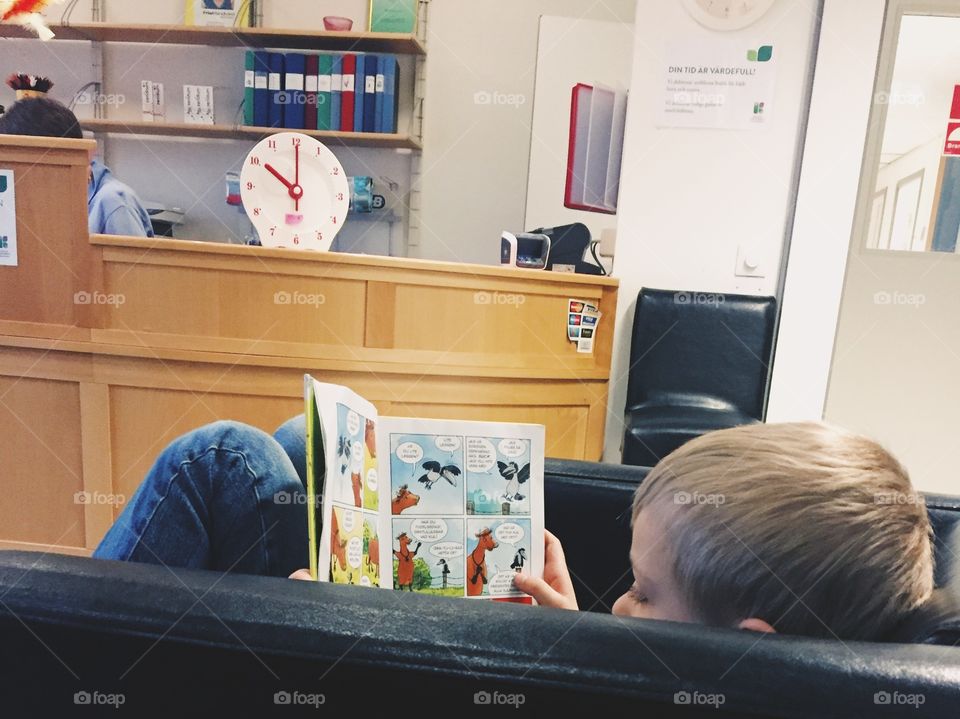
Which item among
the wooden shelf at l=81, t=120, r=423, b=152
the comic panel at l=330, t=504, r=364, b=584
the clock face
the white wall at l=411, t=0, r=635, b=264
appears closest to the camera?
the comic panel at l=330, t=504, r=364, b=584

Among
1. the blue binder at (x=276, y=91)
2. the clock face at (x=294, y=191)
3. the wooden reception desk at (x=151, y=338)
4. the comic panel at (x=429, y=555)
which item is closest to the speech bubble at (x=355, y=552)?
the comic panel at (x=429, y=555)

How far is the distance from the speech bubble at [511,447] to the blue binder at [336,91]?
310cm

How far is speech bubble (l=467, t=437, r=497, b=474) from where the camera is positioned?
1.00 meters

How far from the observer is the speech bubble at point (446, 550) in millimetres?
979

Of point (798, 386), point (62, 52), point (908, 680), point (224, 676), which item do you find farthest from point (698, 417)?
point (62, 52)

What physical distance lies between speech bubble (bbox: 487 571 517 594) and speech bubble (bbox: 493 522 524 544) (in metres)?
0.05

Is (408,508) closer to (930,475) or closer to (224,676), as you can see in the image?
(224,676)

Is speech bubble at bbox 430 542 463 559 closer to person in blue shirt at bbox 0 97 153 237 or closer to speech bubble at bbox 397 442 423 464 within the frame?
speech bubble at bbox 397 442 423 464

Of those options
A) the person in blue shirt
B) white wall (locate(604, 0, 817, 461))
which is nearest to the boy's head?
white wall (locate(604, 0, 817, 461))

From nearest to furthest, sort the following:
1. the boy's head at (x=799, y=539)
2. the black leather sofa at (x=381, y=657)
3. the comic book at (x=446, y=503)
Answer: the black leather sofa at (x=381, y=657)
the boy's head at (x=799, y=539)
the comic book at (x=446, y=503)

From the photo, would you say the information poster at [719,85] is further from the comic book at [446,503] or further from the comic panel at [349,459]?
the comic panel at [349,459]

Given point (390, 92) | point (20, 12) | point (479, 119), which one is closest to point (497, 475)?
point (20, 12)

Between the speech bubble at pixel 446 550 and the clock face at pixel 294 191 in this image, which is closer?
the speech bubble at pixel 446 550

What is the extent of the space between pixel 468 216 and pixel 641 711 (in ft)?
11.7
